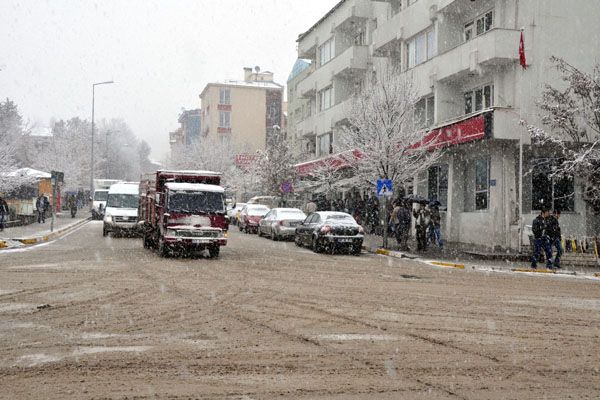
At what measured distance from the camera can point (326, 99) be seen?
45.4 meters

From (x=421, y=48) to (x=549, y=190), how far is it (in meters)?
9.43

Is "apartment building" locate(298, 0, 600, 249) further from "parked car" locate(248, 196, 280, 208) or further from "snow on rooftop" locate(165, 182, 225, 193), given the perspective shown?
"parked car" locate(248, 196, 280, 208)

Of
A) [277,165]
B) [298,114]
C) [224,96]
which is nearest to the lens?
[277,165]

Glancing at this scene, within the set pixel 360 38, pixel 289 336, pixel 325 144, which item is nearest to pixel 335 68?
pixel 360 38

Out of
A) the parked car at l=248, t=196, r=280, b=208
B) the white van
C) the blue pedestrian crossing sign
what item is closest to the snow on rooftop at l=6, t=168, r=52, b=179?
the white van

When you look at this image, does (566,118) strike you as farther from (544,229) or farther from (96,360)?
(96,360)

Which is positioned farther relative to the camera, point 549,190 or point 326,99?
point 326,99

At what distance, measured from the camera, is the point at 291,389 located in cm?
557

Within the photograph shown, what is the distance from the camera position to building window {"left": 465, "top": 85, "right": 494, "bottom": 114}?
2640 cm

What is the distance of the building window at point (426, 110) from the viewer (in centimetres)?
3062

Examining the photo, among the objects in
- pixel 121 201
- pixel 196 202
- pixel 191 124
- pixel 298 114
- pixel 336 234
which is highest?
pixel 191 124

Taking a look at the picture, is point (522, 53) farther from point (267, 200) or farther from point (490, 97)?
point (267, 200)

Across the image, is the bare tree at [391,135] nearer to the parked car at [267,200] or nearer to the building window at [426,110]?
the building window at [426,110]

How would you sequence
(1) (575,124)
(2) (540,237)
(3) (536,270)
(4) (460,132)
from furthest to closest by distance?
(4) (460,132), (1) (575,124), (2) (540,237), (3) (536,270)
